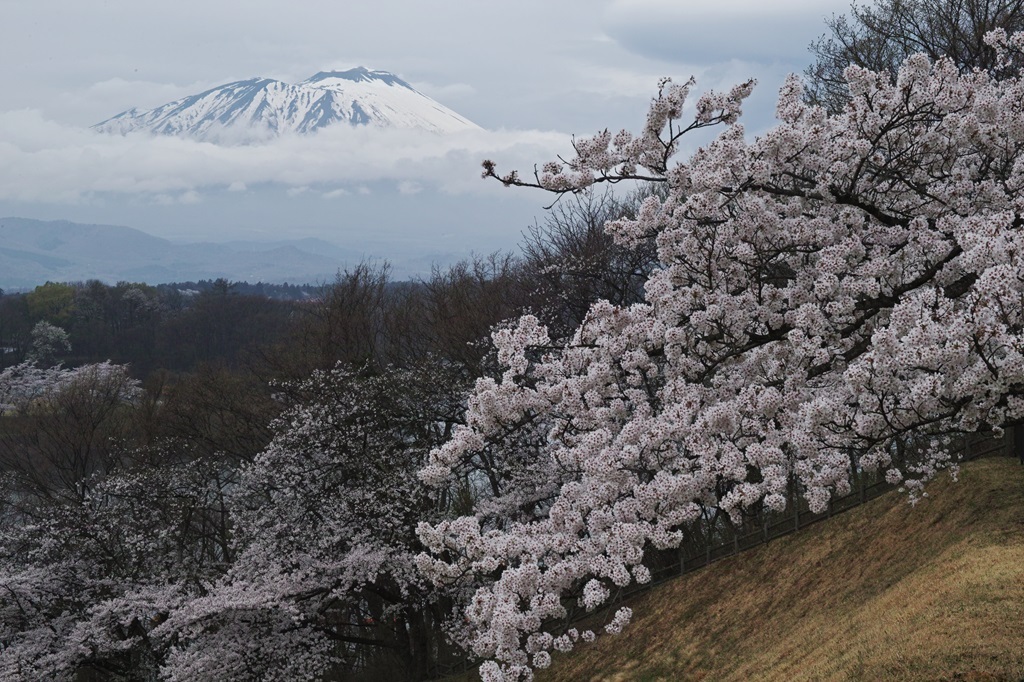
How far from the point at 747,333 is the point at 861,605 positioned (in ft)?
14.8

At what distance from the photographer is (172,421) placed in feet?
125

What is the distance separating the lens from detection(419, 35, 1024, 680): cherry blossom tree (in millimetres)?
9414

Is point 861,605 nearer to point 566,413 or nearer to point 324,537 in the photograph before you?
point 566,413

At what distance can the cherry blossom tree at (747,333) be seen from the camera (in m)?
9.41

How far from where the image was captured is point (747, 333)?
11078mm

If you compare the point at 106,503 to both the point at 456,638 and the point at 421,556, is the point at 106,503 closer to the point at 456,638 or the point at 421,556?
the point at 456,638

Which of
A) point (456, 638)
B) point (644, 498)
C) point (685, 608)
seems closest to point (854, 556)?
point (685, 608)

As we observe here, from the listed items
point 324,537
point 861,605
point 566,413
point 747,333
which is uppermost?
point 747,333

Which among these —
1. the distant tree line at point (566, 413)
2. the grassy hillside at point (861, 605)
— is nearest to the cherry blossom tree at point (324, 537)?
the distant tree line at point (566, 413)

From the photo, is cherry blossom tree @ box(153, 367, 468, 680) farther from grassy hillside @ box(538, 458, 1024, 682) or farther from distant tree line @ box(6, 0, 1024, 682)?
grassy hillside @ box(538, 458, 1024, 682)

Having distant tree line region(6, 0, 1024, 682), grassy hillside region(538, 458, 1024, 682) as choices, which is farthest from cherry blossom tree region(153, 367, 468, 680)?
grassy hillside region(538, 458, 1024, 682)

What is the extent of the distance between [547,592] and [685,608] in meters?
9.03

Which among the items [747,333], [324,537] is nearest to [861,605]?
[747,333]

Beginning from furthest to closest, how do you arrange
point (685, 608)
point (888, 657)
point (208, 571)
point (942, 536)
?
point (208, 571), point (685, 608), point (942, 536), point (888, 657)
